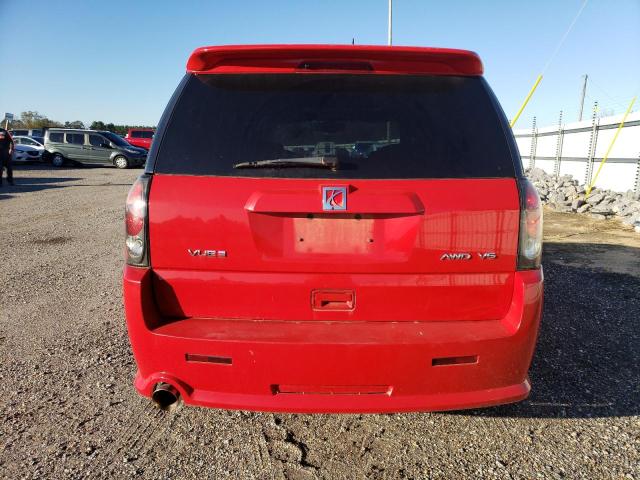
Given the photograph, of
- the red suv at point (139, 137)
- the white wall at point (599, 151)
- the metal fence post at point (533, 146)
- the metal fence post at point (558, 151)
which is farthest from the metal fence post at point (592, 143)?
the red suv at point (139, 137)

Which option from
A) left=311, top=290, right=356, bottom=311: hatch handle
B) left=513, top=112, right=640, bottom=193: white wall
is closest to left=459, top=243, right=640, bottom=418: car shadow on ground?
left=311, top=290, right=356, bottom=311: hatch handle

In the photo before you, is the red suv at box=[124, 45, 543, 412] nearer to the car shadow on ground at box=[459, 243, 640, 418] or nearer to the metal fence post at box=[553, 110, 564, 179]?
the car shadow on ground at box=[459, 243, 640, 418]

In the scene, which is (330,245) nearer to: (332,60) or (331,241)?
(331,241)

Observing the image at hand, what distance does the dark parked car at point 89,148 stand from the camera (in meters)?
24.0

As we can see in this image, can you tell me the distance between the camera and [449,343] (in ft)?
6.49

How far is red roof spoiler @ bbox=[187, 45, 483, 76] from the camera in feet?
6.91

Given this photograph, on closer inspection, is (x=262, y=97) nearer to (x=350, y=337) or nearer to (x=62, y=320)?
(x=350, y=337)

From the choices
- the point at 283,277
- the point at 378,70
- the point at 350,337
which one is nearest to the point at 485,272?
the point at 350,337

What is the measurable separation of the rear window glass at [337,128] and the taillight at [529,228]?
0.41 ft

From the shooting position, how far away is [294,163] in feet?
6.67

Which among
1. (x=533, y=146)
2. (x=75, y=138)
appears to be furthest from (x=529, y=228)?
(x=75, y=138)

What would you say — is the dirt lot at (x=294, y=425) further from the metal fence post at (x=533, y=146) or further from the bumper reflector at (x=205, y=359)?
the metal fence post at (x=533, y=146)

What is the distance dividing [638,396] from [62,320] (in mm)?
4629

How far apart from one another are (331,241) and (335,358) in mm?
530
